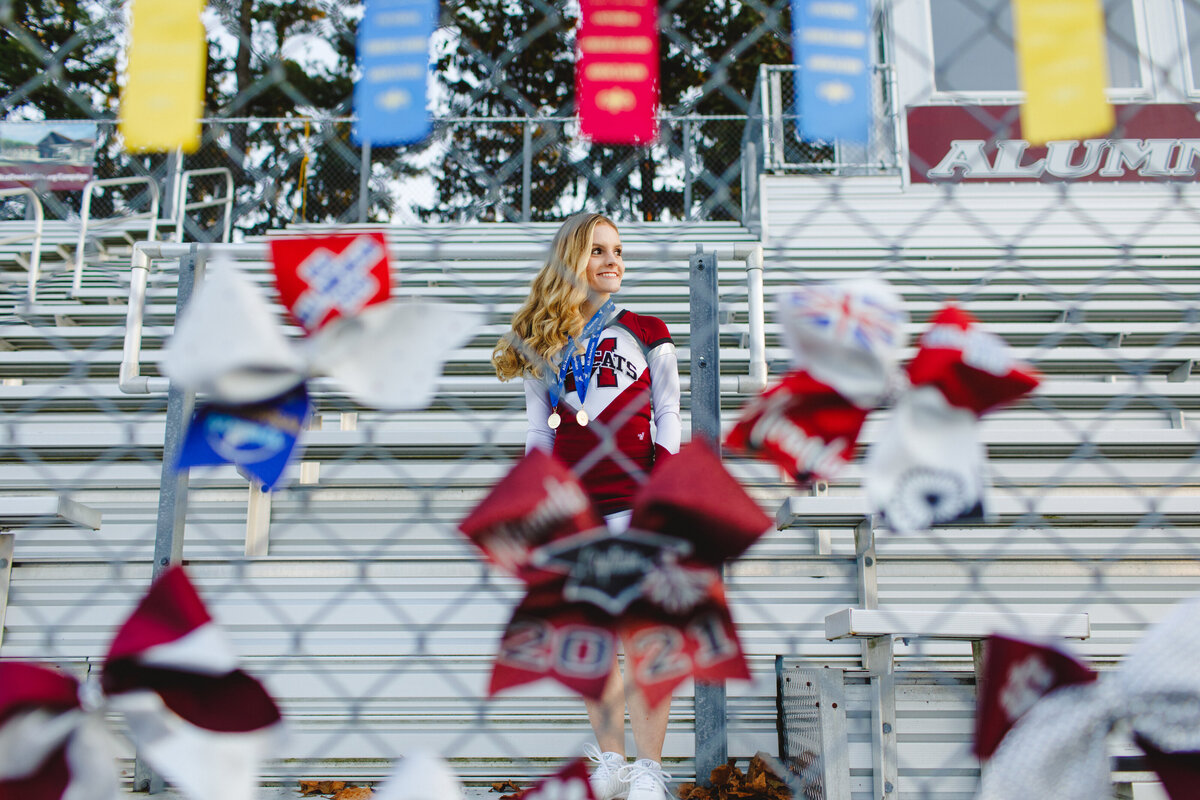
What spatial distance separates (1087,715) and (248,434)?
368 millimetres

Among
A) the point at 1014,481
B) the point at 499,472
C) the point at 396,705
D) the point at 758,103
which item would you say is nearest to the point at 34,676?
the point at 396,705

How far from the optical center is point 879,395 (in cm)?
38

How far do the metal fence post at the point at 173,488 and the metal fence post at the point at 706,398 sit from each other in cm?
57

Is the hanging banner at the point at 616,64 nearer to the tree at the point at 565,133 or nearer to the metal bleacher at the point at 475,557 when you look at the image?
the metal bleacher at the point at 475,557

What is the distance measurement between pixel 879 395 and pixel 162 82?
62cm

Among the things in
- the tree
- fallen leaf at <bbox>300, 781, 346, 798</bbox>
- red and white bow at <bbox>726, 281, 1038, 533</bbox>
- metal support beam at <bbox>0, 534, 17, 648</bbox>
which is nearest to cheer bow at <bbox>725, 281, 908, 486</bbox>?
red and white bow at <bbox>726, 281, 1038, 533</bbox>

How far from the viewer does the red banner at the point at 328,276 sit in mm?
389

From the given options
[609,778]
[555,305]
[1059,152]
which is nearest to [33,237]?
[555,305]

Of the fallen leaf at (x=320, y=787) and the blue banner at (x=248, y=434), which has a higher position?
the blue banner at (x=248, y=434)

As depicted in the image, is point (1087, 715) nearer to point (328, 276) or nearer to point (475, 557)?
point (328, 276)

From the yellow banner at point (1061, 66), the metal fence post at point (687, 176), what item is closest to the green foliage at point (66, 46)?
the yellow banner at point (1061, 66)

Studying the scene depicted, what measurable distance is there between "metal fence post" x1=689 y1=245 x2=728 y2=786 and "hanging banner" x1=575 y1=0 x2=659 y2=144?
17cm

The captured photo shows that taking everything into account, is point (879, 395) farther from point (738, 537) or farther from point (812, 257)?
point (812, 257)

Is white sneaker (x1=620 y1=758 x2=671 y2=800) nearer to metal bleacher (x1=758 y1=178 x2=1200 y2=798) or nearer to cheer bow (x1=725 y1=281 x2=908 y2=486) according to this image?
metal bleacher (x1=758 y1=178 x2=1200 y2=798)
